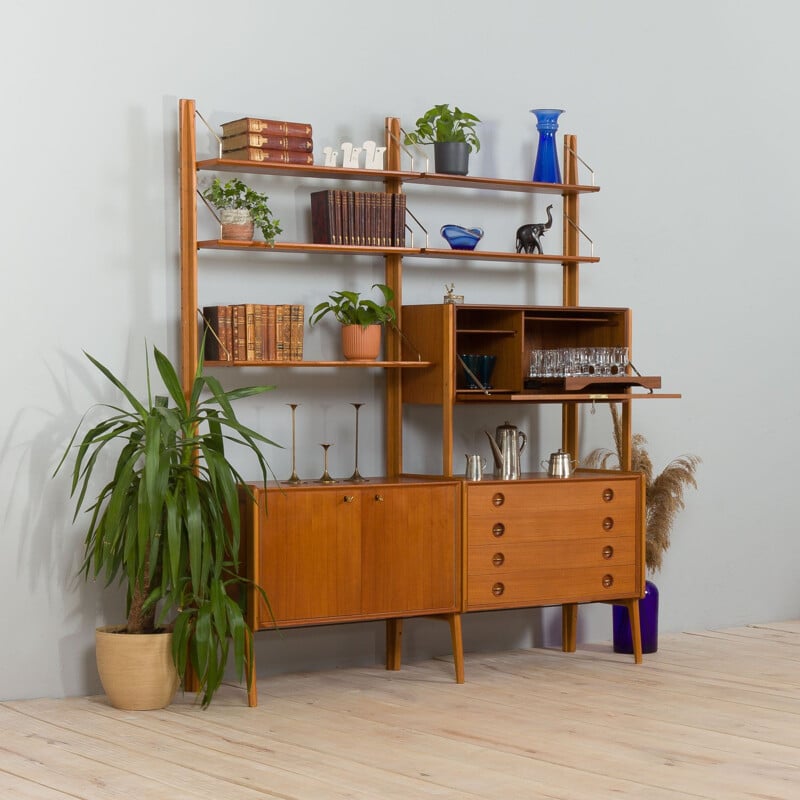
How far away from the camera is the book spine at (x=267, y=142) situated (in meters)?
4.91

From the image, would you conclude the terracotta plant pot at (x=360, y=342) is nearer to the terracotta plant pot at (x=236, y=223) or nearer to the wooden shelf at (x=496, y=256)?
the wooden shelf at (x=496, y=256)

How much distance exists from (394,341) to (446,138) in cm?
80

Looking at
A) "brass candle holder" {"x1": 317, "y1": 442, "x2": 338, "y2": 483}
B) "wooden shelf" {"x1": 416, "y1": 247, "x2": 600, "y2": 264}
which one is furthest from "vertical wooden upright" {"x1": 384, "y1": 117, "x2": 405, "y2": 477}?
"brass candle holder" {"x1": 317, "y1": 442, "x2": 338, "y2": 483}

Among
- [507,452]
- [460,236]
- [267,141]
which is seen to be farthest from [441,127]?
[507,452]

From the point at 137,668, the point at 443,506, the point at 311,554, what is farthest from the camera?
the point at 443,506

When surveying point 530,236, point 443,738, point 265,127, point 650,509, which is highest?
point 265,127

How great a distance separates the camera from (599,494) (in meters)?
5.36

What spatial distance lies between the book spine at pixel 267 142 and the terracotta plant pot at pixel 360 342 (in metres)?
0.67

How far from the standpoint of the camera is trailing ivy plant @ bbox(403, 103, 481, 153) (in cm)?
529

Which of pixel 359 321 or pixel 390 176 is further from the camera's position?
pixel 390 176

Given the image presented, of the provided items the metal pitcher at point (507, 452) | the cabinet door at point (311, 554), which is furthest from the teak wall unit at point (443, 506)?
the metal pitcher at point (507, 452)

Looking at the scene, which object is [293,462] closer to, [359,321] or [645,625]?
[359,321]

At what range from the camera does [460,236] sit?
5398 mm

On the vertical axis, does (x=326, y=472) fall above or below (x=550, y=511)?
above
